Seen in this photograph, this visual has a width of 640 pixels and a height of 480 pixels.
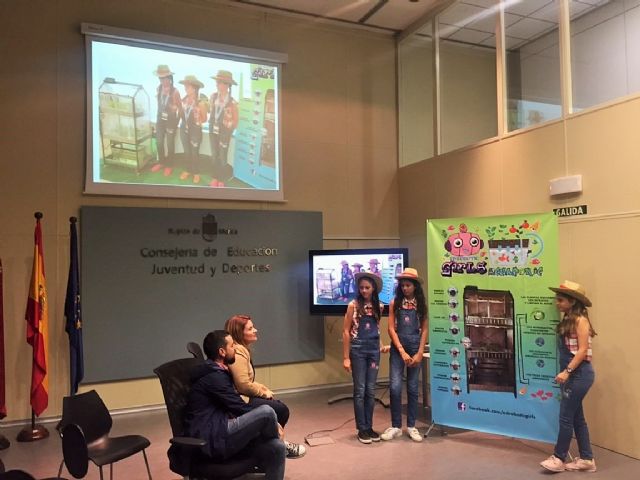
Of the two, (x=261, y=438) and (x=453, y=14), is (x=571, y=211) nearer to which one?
(x=453, y=14)

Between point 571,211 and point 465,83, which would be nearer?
point 571,211

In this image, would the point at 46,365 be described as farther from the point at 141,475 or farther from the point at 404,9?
the point at 404,9

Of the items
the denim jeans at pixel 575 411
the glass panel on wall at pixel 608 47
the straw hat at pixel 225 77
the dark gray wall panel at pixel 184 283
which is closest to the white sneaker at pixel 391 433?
the denim jeans at pixel 575 411

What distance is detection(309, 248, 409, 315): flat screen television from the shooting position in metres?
5.51

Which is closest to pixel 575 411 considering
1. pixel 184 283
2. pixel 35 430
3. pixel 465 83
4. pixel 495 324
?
pixel 495 324

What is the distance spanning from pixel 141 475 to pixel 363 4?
5.22 meters

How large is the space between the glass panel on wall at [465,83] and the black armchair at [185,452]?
4382 millimetres

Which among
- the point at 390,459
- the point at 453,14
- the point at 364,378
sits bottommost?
the point at 390,459

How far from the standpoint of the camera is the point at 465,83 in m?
6.52

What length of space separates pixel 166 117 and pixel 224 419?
3.75 metres

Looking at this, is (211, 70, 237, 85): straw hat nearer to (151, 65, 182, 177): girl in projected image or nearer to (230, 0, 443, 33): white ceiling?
(151, 65, 182, 177): girl in projected image

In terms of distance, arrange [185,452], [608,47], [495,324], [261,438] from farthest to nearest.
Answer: [608,47] → [495,324] → [261,438] → [185,452]

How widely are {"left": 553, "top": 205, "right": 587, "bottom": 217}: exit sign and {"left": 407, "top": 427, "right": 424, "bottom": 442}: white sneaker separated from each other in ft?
7.11

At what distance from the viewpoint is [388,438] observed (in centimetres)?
428
